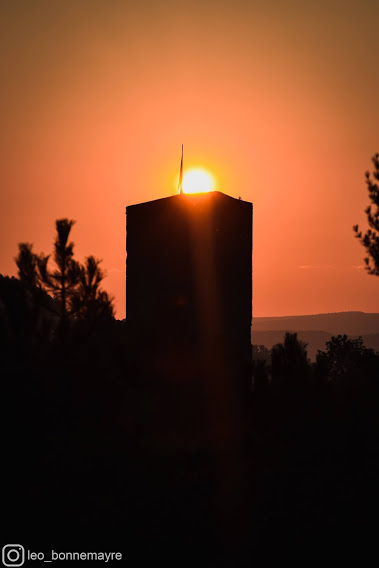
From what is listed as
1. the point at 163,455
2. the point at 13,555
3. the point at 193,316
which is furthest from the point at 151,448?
the point at 13,555

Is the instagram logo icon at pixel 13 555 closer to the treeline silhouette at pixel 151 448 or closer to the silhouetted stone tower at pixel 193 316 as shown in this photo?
the treeline silhouette at pixel 151 448

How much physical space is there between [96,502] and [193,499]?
123cm

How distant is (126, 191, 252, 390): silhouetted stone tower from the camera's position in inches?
412

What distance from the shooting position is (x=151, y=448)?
8.97 m

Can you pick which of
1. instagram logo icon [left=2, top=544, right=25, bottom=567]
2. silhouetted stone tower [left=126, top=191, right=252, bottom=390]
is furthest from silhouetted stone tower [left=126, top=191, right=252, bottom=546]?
instagram logo icon [left=2, top=544, right=25, bottom=567]

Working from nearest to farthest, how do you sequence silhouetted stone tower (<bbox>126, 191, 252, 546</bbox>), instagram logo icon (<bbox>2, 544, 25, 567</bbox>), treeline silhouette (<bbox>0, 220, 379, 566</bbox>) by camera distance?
instagram logo icon (<bbox>2, 544, 25, 567</bbox>) < treeline silhouette (<bbox>0, 220, 379, 566</bbox>) < silhouetted stone tower (<bbox>126, 191, 252, 546</bbox>)

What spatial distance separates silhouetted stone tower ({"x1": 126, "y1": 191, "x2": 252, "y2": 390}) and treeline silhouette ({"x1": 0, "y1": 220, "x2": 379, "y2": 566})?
0.44 meters

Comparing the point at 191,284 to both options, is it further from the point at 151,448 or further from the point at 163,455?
the point at 163,455

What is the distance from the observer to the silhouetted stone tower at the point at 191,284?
10.5 meters

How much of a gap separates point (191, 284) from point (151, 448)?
298 cm

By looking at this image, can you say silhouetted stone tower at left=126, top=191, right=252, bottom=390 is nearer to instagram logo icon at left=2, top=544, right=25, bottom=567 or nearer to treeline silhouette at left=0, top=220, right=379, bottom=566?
treeline silhouette at left=0, top=220, right=379, bottom=566

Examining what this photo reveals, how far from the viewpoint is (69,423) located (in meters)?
9.80

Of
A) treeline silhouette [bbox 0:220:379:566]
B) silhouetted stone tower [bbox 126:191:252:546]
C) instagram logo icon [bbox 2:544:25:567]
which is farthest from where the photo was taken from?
silhouetted stone tower [bbox 126:191:252:546]

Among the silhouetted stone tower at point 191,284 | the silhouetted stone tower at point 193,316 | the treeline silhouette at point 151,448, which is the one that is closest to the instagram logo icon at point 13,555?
the treeline silhouette at point 151,448
